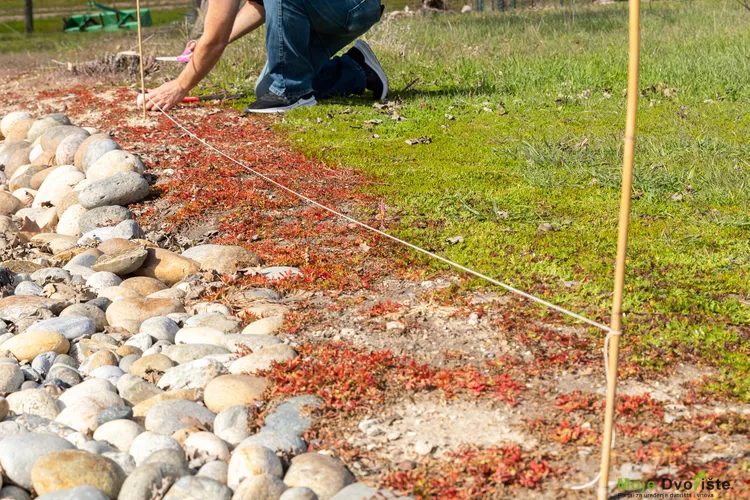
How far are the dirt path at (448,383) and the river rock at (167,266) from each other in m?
0.31

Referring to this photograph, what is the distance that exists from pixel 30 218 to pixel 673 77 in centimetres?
629

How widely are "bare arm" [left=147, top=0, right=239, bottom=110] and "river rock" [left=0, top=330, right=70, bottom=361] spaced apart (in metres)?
3.32

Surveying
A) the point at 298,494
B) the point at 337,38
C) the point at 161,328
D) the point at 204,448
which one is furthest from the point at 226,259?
the point at 337,38

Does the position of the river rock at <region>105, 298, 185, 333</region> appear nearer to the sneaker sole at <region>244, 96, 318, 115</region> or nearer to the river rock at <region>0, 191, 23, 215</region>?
the river rock at <region>0, 191, 23, 215</region>

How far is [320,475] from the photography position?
2.53 m

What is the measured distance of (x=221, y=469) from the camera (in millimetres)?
2654

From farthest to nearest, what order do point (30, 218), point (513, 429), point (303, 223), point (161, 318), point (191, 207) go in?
point (30, 218) → point (191, 207) → point (303, 223) → point (161, 318) → point (513, 429)

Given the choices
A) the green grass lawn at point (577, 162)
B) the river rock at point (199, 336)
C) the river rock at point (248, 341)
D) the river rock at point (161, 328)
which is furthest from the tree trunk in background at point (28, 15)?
the river rock at point (248, 341)

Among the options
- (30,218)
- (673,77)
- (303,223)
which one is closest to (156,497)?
(303,223)

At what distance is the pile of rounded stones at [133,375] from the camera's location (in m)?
2.58

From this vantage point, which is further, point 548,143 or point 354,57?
point 354,57

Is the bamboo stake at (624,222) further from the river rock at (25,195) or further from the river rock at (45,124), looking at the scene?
the river rock at (45,124)

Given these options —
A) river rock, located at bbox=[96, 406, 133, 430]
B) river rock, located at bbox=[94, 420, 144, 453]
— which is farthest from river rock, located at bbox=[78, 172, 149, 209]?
river rock, located at bbox=[94, 420, 144, 453]

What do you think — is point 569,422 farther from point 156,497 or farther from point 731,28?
point 731,28
